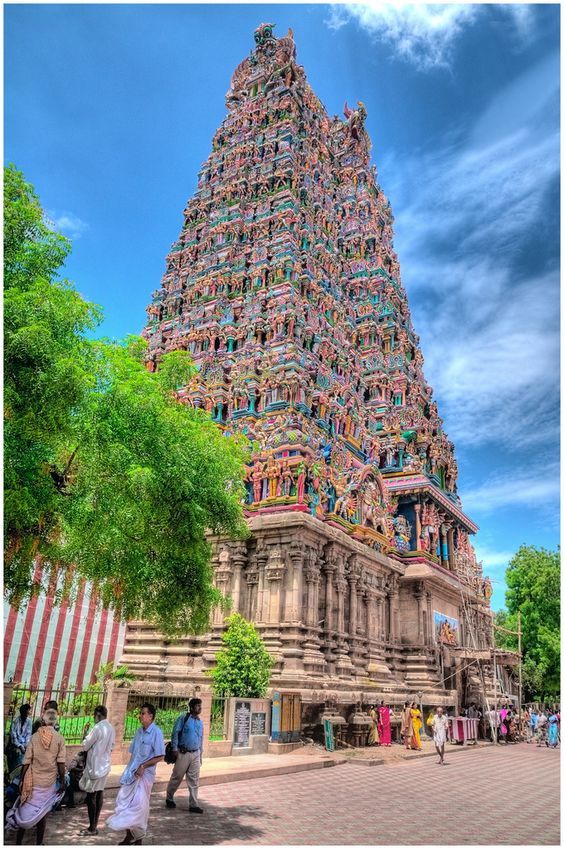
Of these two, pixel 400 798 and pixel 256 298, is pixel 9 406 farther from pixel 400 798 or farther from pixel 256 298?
pixel 256 298

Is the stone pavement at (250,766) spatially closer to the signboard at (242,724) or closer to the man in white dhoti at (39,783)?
the signboard at (242,724)

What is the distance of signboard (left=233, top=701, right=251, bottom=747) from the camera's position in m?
18.5

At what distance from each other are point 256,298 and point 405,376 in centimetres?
1283

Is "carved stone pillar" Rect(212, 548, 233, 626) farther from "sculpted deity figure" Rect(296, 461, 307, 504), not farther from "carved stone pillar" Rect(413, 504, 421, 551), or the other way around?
"carved stone pillar" Rect(413, 504, 421, 551)

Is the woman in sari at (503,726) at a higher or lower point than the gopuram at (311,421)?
lower

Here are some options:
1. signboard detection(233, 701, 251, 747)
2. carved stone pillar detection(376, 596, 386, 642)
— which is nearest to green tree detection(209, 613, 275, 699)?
signboard detection(233, 701, 251, 747)

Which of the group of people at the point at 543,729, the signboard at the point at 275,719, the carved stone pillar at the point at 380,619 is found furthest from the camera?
the group of people at the point at 543,729

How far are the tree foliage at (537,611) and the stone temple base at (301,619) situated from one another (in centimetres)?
2431

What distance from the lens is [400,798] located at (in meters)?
13.6

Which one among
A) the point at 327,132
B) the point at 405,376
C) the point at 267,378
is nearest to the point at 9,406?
the point at 267,378

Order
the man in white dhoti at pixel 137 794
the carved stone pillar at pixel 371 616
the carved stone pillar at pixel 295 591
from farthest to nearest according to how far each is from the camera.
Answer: the carved stone pillar at pixel 371 616
the carved stone pillar at pixel 295 591
the man in white dhoti at pixel 137 794

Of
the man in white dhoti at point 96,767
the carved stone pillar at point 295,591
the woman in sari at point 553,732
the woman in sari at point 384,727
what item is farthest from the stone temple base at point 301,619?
the man in white dhoti at point 96,767

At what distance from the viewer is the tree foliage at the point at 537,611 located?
5069 centimetres

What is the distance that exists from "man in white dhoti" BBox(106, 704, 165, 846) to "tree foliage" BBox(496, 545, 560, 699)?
157ft
